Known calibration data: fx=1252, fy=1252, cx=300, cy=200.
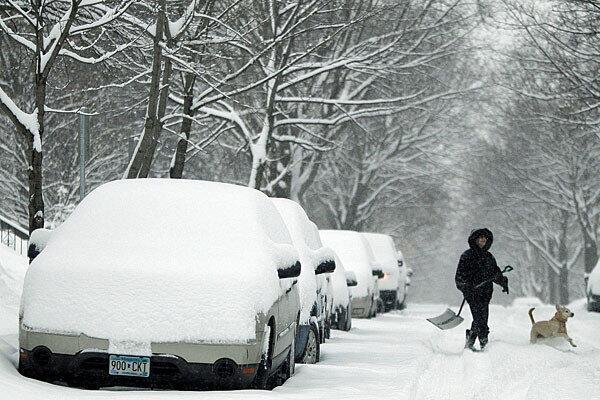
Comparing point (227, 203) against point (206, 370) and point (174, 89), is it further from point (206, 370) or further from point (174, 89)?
point (174, 89)

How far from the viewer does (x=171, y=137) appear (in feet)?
113

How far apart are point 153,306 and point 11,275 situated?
Answer: 1219cm

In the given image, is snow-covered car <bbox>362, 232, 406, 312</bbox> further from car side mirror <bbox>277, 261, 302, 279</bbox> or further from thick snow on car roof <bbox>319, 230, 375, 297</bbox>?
car side mirror <bbox>277, 261, 302, 279</bbox>

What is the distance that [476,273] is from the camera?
634 inches

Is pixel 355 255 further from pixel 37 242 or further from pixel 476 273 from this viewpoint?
pixel 37 242

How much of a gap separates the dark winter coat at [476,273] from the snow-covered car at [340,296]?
2341mm

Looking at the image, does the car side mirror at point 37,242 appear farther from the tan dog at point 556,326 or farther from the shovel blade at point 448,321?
the tan dog at point 556,326

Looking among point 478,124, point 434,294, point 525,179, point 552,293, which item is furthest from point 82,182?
point 434,294

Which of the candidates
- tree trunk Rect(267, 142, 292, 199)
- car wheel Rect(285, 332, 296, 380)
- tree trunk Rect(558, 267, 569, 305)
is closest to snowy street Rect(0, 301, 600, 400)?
car wheel Rect(285, 332, 296, 380)

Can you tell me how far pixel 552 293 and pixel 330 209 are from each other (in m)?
14.7

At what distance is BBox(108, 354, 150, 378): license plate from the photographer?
8.38 metres

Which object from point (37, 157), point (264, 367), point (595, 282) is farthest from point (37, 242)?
point (595, 282)

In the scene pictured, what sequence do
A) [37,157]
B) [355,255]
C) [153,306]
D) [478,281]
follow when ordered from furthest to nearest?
[355,255] < [478,281] < [37,157] < [153,306]

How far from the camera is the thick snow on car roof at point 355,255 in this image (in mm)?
22625
